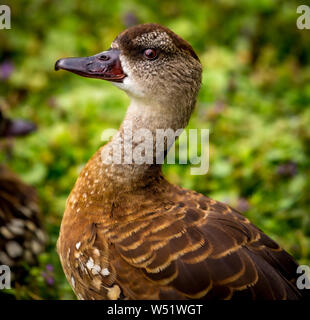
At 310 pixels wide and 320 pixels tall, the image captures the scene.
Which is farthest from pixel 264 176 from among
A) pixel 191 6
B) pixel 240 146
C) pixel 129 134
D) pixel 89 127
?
pixel 191 6

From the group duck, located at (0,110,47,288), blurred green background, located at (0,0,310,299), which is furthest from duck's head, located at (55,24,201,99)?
blurred green background, located at (0,0,310,299)

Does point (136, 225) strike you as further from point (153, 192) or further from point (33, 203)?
point (33, 203)

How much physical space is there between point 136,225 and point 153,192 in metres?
0.18

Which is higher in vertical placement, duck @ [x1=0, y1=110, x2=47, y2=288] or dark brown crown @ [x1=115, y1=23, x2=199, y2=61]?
dark brown crown @ [x1=115, y1=23, x2=199, y2=61]

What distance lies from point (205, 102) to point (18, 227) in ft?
5.95

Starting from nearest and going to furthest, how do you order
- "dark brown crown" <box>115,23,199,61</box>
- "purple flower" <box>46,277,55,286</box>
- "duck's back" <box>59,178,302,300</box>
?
1. "duck's back" <box>59,178,302,300</box>
2. "dark brown crown" <box>115,23,199,61</box>
3. "purple flower" <box>46,277,55,286</box>

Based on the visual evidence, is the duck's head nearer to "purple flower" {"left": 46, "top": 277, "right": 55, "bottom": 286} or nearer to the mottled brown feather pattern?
the mottled brown feather pattern

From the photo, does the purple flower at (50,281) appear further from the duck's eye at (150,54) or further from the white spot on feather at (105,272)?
the duck's eye at (150,54)

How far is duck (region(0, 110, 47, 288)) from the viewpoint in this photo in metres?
2.43

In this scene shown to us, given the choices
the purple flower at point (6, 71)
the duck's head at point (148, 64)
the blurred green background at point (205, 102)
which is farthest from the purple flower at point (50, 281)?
the purple flower at point (6, 71)

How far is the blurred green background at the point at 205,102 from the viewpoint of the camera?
9.92 ft

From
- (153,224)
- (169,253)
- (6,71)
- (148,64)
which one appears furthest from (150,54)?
(6,71)

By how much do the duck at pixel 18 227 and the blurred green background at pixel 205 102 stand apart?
7 cm

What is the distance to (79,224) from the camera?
2.01 meters
